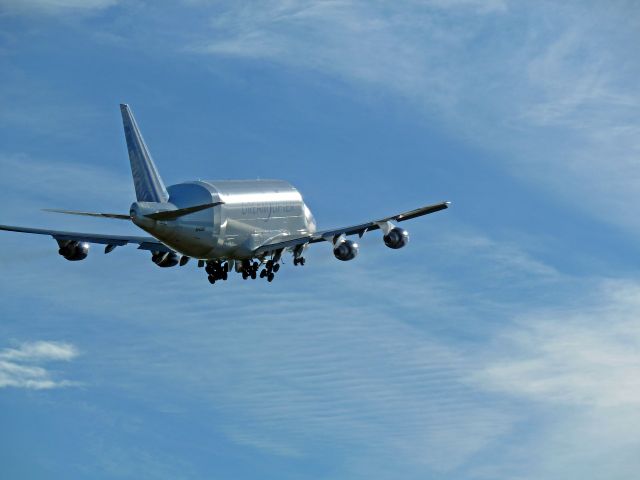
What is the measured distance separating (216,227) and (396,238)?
13519 millimetres

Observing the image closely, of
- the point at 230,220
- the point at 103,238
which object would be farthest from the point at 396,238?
the point at 103,238

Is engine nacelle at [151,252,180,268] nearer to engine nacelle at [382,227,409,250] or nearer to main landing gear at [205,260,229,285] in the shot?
main landing gear at [205,260,229,285]

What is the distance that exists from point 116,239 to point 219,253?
895 cm

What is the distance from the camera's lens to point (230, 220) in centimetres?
12144

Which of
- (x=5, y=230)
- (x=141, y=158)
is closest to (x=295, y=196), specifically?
(x=141, y=158)

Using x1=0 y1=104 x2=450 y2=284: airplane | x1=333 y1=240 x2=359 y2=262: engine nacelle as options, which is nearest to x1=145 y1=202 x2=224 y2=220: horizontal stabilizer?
x1=0 y1=104 x2=450 y2=284: airplane

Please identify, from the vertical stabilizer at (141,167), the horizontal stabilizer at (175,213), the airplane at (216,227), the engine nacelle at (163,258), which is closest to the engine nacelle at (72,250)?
the airplane at (216,227)

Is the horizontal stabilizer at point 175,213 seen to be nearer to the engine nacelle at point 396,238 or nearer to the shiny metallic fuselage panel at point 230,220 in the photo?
the shiny metallic fuselage panel at point 230,220

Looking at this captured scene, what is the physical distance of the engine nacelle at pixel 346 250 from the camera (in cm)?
12406

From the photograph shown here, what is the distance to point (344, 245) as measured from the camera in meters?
124

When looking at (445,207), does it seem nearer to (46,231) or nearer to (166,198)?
(166,198)

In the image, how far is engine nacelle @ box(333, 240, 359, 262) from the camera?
12406cm

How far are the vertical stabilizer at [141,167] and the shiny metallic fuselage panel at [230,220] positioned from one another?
1.38 meters

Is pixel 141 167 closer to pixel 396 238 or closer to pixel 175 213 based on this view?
pixel 175 213
